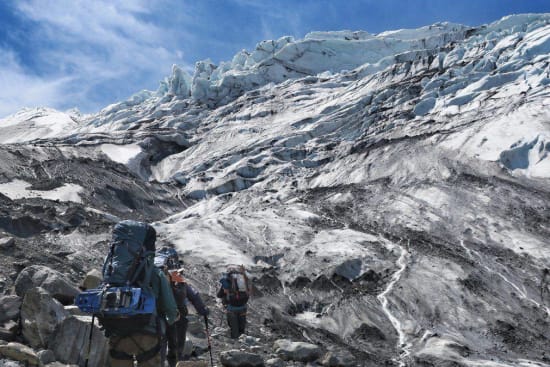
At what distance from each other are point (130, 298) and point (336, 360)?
23.2ft

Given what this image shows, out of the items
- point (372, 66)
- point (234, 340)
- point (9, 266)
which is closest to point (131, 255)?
point (234, 340)

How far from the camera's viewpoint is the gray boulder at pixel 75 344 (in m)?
6.93

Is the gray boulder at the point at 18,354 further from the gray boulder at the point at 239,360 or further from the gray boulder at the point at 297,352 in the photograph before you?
the gray boulder at the point at 297,352

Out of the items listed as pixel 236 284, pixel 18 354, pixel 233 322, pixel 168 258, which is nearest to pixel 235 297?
pixel 236 284

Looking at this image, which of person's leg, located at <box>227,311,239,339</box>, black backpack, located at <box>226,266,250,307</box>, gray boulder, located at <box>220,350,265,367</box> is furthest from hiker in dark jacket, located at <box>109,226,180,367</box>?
black backpack, located at <box>226,266,250,307</box>

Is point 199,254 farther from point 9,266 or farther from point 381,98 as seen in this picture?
point 381,98

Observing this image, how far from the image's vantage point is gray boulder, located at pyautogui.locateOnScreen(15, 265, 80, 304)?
8.34 m

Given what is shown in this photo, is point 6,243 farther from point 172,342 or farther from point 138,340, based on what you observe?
point 138,340

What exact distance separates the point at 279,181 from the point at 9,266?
125 ft

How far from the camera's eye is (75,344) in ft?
23.0

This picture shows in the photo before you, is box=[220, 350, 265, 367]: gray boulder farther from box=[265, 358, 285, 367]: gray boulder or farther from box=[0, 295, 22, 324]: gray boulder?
box=[0, 295, 22, 324]: gray boulder

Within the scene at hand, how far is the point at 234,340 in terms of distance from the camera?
38.7 feet

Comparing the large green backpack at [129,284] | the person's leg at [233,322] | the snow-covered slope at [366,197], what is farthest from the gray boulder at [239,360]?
the snow-covered slope at [366,197]

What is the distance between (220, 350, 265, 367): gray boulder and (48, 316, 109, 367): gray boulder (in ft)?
8.18
